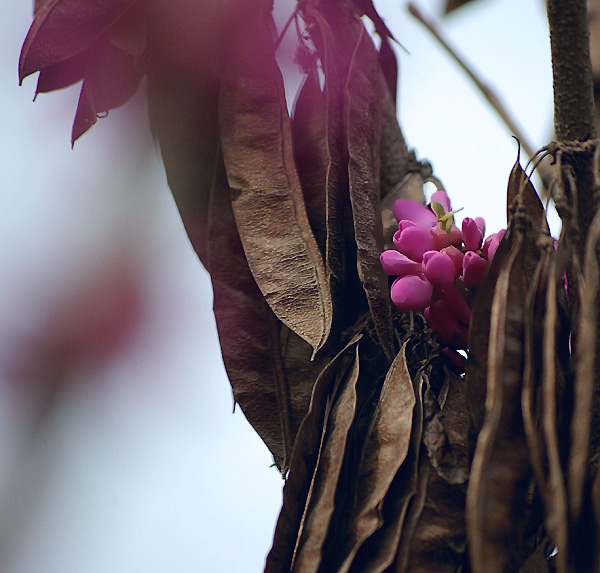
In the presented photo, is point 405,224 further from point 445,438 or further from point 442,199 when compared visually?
point 445,438

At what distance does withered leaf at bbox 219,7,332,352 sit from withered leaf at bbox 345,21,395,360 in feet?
0.12

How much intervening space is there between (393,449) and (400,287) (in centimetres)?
13

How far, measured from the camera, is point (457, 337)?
0.58 meters

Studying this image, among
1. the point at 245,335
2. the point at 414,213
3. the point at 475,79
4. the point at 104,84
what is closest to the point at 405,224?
the point at 414,213

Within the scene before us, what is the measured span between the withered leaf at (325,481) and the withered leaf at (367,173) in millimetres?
51

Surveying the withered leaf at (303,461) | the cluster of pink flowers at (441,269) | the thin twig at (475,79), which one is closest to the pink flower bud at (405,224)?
the cluster of pink flowers at (441,269)

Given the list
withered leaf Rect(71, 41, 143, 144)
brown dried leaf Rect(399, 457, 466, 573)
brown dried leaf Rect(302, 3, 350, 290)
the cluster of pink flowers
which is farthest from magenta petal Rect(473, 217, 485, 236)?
withered leaf Rect(71, 41, 143, 144)

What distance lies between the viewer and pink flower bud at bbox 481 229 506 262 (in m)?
0.60

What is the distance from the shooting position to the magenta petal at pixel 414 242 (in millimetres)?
609

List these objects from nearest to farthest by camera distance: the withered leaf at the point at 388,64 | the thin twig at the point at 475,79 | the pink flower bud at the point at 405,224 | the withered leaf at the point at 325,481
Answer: the withered leaf at the point at 325,481, the pink flower bud at the point at 405,224, the withered leaf at the point at 388,64, the thin twig at the point at 475,79

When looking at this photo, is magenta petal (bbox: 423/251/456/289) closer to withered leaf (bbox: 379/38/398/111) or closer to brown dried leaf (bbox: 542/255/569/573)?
brown dried leaf (bbox: 542/255/569/573)

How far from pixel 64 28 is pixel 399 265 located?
368 millimetres

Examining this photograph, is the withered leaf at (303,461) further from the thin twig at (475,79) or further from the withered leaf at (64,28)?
the thin twig at (475,79)

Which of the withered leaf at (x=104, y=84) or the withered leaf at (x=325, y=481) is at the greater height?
the withered leaf at (x=104, y=84)
